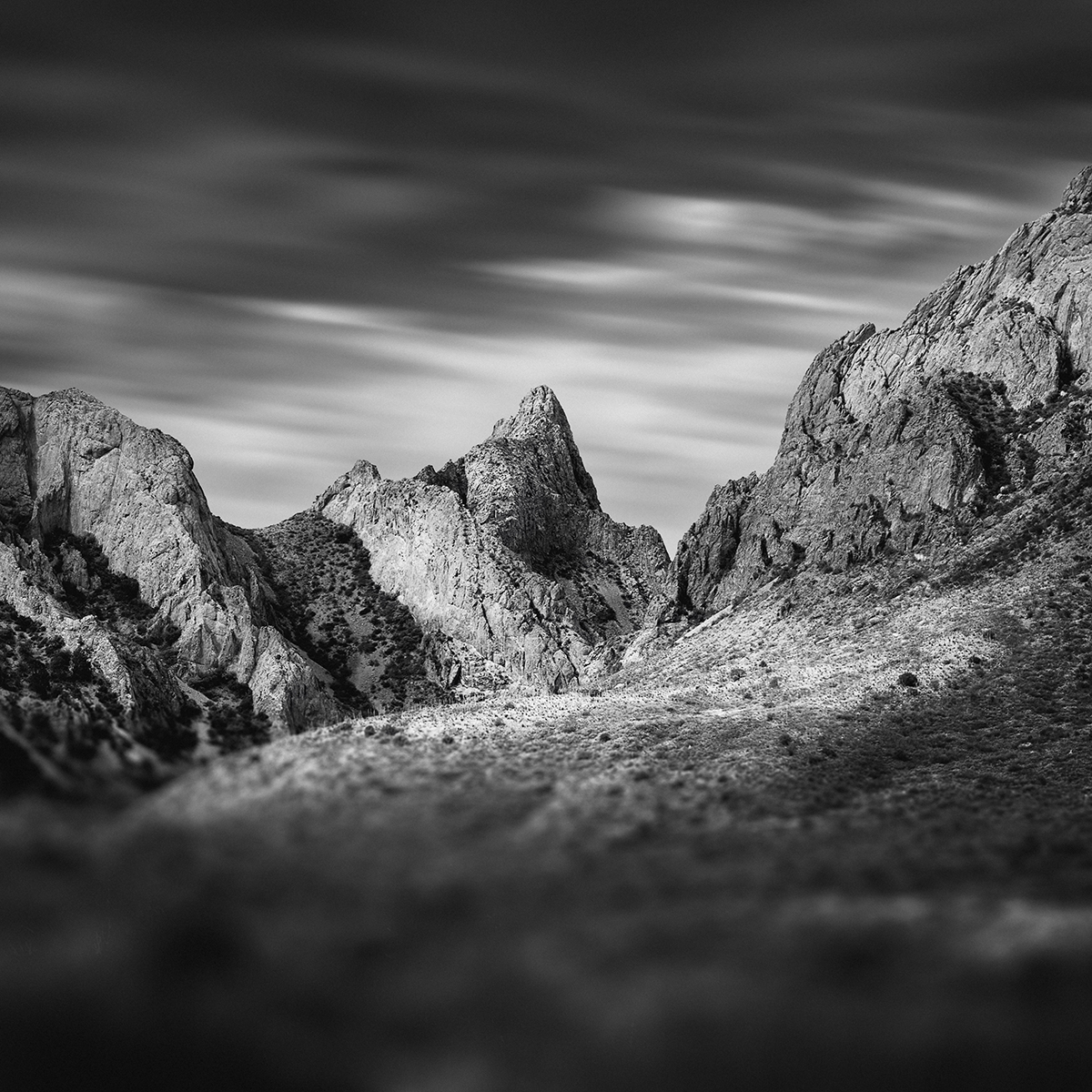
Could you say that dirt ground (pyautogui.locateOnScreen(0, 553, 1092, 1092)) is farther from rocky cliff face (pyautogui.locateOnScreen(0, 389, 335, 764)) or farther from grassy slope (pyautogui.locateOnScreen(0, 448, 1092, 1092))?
rocky cliff face (pyautogui.locateOnScreen(0, 389, 335, 764))

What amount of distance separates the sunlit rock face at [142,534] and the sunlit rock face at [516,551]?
22.1 m

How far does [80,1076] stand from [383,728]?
3073cm

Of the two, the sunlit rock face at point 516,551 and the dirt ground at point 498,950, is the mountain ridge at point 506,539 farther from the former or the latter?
the dirt ground at point 498,950

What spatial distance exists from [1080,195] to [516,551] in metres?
81.5

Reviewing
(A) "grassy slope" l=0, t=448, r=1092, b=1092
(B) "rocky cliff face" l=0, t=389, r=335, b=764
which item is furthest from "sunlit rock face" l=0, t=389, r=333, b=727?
(A) "grassy slope" l=0, t=448, r=1092, b=1092

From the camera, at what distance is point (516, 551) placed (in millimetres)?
146000

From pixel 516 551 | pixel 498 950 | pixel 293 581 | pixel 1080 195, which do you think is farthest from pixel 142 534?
pixel 498 950

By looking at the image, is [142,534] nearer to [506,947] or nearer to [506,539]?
[506,539]

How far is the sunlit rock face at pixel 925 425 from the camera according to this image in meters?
85.7

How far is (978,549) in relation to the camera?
74.7 metres

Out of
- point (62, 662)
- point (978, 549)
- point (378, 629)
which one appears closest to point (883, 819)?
point (978, 549)

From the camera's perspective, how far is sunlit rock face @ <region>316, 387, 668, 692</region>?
130 m

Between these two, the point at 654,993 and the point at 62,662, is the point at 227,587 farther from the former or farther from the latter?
the point at 654,993

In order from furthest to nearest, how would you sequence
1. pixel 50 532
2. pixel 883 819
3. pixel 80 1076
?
pixel 50 532
pixel 883 819
pixel 80 1076
